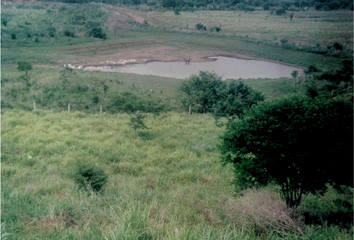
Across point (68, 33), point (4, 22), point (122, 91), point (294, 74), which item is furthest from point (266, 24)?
point (4, 22)

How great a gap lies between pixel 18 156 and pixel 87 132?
259 cm

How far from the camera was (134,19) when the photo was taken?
36.9ft

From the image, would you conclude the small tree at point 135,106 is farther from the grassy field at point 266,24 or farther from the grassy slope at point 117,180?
the grassy field at point 266,24

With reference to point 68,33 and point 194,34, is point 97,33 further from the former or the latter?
point 194,34

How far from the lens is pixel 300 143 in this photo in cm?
486

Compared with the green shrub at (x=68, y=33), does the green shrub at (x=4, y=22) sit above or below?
above

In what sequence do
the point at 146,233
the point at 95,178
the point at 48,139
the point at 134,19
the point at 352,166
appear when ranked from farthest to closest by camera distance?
the point at 134,19
the point at 48,139
the point at 95,178
the point at 352,166
the point at 146,233

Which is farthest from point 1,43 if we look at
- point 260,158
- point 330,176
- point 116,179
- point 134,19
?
point 330,176

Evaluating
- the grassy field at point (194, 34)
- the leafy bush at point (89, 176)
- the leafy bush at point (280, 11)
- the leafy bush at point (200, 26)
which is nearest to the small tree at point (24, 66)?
the grassy field at point (194, 34)

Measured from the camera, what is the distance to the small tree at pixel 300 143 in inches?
187

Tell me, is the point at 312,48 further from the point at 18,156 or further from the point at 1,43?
the point at 1,43

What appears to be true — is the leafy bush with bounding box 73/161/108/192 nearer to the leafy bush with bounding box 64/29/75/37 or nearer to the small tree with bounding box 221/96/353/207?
the small tree with bounding box 221/96/353/207

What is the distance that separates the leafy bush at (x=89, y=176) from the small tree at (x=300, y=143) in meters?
2.98

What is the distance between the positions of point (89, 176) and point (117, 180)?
0.96 meters
